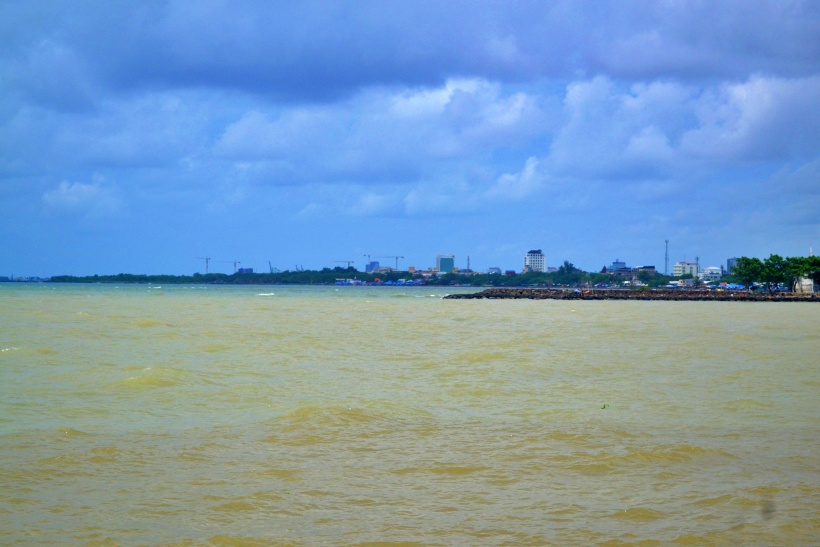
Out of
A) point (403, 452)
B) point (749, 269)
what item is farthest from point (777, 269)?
point (403, 452)

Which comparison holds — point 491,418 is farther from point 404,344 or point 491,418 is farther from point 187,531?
point 404,344

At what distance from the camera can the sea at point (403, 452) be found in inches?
235

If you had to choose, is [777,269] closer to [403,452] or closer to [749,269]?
[749,269]

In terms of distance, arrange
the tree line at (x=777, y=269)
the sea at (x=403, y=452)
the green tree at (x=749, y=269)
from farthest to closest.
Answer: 1. the green tree at (x=749, y=269)
2. the tree line at (x=777, y=269)
3. the sea at (x=403, y=452)

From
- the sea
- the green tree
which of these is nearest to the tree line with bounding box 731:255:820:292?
the green tree

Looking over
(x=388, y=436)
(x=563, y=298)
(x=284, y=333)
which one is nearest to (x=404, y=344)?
(x=284, y=333)

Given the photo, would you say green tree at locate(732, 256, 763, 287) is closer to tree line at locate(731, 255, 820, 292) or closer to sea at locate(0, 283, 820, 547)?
tree line at locate(731, 255, 820, 292)

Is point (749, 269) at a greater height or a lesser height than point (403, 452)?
greater

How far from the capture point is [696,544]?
18.4 feet

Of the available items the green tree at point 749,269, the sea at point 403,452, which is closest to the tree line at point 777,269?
the green tree at point 749,269

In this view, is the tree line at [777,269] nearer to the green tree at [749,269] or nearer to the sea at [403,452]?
the green tree at [749,269]

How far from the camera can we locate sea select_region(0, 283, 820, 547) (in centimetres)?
597

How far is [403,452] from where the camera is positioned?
27.8 ft

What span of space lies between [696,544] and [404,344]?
18057 mm
